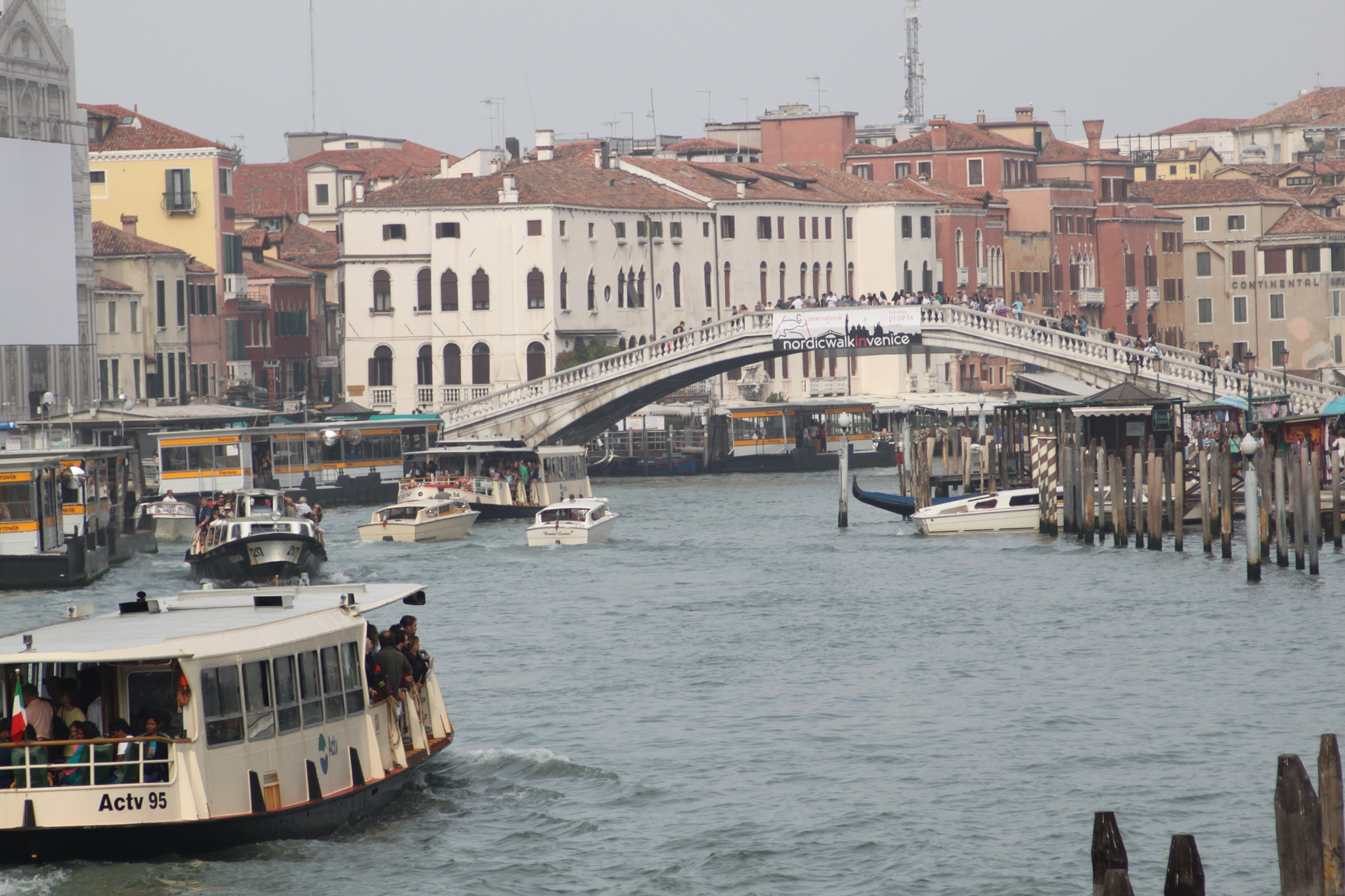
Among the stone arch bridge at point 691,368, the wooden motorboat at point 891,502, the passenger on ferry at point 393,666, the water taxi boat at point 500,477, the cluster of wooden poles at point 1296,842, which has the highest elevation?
the stone arch bridge at point 691,368

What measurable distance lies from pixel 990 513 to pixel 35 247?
15399 mm

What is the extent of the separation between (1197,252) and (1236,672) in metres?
54.6

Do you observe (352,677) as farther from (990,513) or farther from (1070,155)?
(1070,155)

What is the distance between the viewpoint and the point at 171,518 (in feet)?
117

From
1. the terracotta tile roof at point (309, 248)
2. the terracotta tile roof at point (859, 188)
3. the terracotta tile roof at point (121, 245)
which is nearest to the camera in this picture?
the terracotta tile roof at point (121, 245)

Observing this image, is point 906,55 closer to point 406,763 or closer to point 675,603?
point 675,603

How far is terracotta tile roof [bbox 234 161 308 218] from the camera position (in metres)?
69.9

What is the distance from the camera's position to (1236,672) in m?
18.2

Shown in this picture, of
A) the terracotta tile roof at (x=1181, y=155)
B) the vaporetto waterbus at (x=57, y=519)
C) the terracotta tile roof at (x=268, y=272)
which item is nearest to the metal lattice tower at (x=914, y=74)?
the terracotta tile roof at (x=1181, y=155)

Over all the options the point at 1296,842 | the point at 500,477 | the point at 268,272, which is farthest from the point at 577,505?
the point at 268,272

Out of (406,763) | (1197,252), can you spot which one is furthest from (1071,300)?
(406,763)

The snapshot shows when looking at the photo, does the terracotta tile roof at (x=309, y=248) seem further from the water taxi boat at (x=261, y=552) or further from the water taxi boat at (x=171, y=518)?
the water taxi boat at (x=261, y=552)

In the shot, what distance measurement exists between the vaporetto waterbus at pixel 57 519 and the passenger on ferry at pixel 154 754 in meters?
14.9

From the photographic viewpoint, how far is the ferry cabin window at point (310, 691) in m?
11.8
